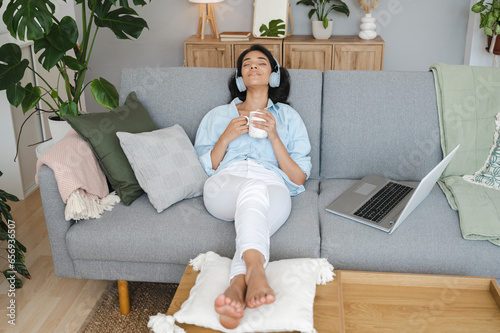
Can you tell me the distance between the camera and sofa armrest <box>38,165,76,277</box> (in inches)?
75.6

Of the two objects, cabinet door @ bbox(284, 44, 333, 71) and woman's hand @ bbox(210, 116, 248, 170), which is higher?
cabinet door @ bbox(284, 44, 333, 71)

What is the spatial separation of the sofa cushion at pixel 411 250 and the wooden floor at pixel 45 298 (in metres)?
1.03

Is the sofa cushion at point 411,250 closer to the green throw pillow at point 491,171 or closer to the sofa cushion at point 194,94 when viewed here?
the green throw pillow at point 491,171

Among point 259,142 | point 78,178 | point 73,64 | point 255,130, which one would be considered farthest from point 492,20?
point 78,178

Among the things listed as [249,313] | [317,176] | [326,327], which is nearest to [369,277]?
[326,327]

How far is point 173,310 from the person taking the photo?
1464 millimetres

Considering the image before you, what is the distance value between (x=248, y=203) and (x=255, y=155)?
1.32 feet

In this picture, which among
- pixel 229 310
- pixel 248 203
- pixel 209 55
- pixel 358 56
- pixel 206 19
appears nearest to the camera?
pixel 229 310

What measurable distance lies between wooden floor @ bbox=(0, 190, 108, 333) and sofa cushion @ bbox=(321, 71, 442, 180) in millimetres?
1202

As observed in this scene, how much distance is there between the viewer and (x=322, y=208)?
2.04 meters

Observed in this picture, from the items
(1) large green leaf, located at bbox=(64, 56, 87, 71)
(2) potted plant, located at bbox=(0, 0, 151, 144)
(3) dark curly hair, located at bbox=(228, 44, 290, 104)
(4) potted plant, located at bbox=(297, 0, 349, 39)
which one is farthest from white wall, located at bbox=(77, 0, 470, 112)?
(3) dark curly hair, located at bbox=(228, 44, 290, 104)

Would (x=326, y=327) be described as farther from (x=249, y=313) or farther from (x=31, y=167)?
(x=31, y=167)

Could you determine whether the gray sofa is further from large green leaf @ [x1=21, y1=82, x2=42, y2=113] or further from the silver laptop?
large green leaf @ [x1=21, y1=82, x2=42, y2=113]

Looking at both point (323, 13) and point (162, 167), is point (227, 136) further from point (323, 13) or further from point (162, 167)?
point (323, 13)
